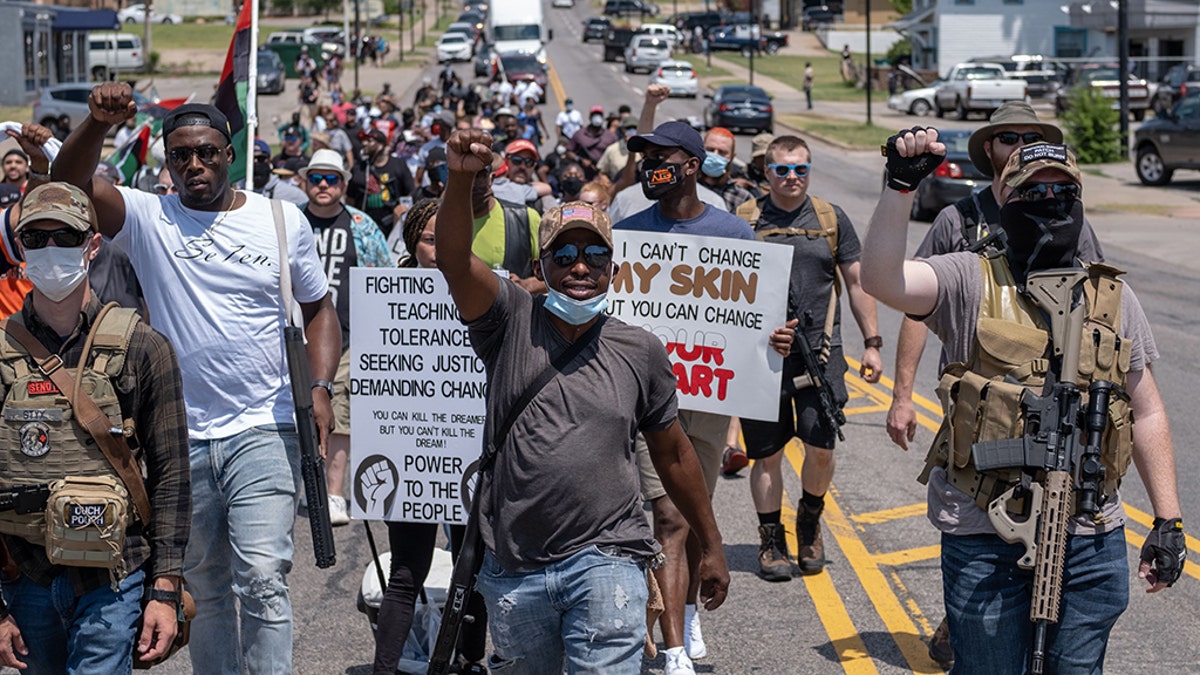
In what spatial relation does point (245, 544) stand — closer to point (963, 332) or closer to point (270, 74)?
point (963, 332)

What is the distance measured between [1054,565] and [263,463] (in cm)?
254

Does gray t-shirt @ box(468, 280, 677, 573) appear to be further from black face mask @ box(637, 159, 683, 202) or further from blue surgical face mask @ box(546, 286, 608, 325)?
black face mask @ box(637, 159, 683, 202)

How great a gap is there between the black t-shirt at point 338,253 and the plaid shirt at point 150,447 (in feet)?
13.8

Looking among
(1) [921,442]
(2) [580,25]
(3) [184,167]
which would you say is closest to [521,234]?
(3) [184,167]

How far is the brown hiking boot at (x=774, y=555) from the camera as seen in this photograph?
299 inches

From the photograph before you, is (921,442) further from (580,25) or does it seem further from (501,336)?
(580,25)

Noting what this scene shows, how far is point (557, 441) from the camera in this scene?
13.9 ft

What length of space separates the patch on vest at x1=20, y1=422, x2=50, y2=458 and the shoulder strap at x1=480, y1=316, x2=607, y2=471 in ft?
3.87

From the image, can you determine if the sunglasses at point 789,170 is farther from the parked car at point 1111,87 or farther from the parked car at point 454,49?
the parked car at point 454,49

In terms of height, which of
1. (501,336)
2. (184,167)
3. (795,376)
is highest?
(184,167)

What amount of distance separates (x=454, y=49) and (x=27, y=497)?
223 feet

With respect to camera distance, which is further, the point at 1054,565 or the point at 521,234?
the point at 521,234

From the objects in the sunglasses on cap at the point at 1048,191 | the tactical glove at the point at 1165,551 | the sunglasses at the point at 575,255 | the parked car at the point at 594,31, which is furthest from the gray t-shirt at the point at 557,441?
the parked car at the point at 594,31

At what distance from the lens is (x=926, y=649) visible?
6559 millimetres
